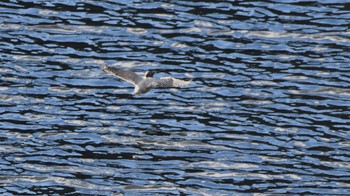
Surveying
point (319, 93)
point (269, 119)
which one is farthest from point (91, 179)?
point (319, 93)

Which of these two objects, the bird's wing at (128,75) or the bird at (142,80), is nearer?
the bird at (142,80)

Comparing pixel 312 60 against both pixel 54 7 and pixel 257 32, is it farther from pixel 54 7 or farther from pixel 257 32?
pixel 54 7

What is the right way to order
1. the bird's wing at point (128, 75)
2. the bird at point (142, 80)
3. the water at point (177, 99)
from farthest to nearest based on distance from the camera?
A: the bird's wing at point (128, 75) → the bird at point (142, 80) → the water at point (177, 99)

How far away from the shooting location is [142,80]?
94.9ft

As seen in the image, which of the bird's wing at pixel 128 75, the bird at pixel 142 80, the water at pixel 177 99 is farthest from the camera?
the bird's wing at pixel 128 75

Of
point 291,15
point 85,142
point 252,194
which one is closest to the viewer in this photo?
point 252,194

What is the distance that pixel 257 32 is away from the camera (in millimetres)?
33875

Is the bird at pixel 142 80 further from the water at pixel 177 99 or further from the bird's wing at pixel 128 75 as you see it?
the water at pixel 177 99

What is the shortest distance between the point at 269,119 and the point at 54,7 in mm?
9043

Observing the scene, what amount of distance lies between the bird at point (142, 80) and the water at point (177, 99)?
910 millimetres

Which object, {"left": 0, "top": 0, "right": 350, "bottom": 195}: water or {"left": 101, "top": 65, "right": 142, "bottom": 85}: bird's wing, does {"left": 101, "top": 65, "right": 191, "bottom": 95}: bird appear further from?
{"left": 0, "top": 0, "right": 350, "bottom": 195}: water

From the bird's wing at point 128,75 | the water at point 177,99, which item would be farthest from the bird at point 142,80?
the water at point 177,99

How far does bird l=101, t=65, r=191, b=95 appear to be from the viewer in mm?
27891

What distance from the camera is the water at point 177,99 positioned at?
87.3 feet
